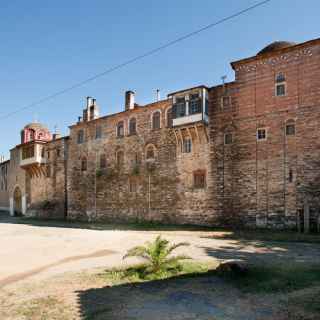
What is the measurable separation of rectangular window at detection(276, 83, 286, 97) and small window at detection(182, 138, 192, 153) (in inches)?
302

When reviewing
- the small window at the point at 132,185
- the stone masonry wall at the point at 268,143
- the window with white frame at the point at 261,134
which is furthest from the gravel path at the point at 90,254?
the small window at the point at 132,185

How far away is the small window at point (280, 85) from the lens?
2109cm

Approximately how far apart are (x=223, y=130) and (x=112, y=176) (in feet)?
41.5

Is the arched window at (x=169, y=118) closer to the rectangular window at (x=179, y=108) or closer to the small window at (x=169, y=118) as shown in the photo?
the small window at (x=169, y=118)

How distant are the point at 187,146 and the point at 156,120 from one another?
424 centimetres

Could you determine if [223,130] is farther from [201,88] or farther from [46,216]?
[46,216]

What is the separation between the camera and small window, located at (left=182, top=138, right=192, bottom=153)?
25281 millimetres

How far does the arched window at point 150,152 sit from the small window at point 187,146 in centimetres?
326

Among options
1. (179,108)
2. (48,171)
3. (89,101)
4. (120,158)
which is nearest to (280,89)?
(179,108)

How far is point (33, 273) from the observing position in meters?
9.50

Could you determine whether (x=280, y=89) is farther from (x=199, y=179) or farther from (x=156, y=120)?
(x=156, y=120)

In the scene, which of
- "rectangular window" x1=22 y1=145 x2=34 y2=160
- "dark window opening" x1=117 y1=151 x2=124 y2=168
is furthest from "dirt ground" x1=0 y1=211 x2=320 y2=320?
"rectangular window" x1=22 y1=145 x2=34 y2=160

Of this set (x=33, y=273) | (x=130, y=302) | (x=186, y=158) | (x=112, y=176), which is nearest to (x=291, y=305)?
(x=130, y=302)

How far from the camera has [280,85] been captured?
2125cm
